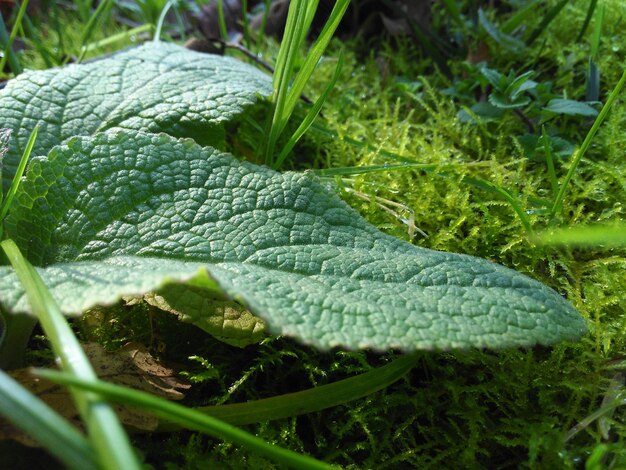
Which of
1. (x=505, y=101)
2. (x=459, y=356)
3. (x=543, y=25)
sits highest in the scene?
(x=543, y=25)

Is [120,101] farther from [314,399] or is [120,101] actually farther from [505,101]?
[505,101]

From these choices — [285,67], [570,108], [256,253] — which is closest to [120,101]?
[285,67]

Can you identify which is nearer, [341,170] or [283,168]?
[341,170]

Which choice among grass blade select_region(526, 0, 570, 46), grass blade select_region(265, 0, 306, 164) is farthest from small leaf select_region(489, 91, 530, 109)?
grass blade select_region(265, 0, 306, 164)

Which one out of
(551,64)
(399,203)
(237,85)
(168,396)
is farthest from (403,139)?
(168,396)

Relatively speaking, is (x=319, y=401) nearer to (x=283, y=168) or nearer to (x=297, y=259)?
(x=297, y=259)

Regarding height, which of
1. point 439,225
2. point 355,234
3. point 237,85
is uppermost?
point 237,85

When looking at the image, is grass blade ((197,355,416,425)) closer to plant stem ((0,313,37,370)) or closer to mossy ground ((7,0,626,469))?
mossy ground ((7,0,626,469))
